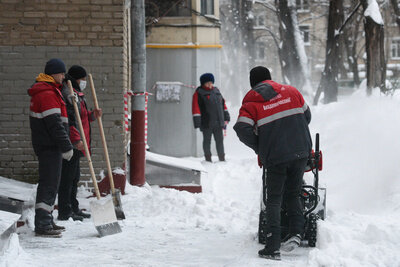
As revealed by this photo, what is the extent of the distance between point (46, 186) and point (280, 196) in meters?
2.47

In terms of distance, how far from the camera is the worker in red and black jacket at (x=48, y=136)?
613 cm

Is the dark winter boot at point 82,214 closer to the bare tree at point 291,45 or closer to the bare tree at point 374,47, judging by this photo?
the bare tree at point 374,47

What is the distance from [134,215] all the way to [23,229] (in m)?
1.39

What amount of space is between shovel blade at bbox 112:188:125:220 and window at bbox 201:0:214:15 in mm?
7677

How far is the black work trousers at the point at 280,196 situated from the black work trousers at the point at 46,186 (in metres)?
2.24

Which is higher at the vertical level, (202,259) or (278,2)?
(278,2)

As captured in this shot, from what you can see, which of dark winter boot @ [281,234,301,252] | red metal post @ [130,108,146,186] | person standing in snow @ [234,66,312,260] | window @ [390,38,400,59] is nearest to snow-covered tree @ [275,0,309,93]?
red metal post @ [130,108,146,186]

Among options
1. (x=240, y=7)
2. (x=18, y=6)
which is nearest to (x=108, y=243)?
(x=18, y=6)

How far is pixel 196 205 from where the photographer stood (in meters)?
7.57

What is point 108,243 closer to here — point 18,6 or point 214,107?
point 18,6

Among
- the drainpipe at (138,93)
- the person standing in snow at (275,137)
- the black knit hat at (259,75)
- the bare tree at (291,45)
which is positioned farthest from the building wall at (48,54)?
the bare tree at (291,45)

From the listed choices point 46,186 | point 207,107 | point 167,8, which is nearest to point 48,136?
point 46,186

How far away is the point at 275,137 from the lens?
532 cm

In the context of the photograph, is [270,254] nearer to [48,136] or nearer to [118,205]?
[118,205]
